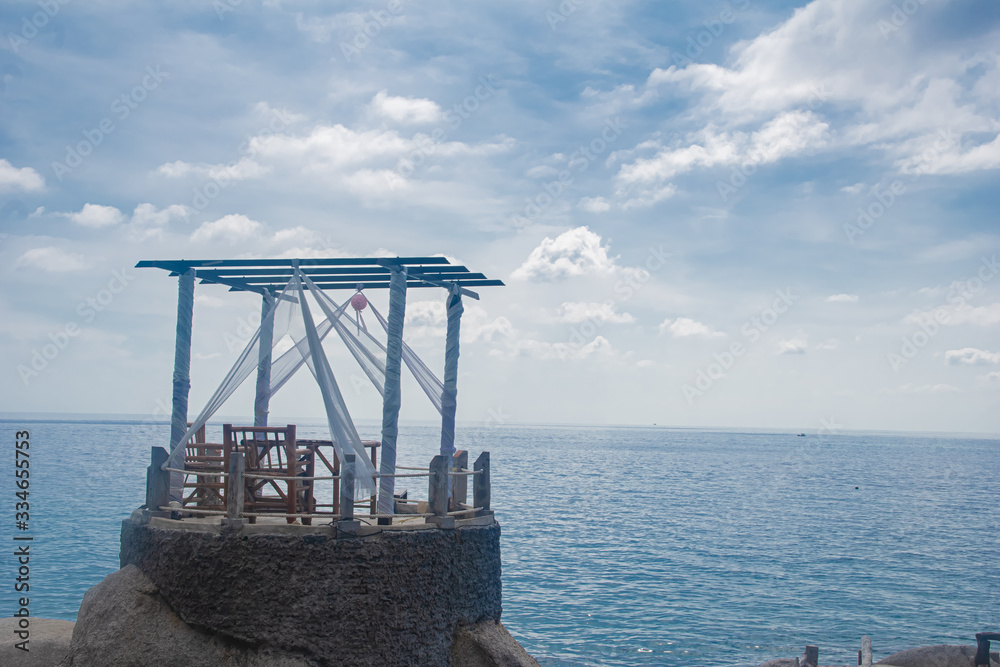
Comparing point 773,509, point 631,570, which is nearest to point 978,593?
point 631,570

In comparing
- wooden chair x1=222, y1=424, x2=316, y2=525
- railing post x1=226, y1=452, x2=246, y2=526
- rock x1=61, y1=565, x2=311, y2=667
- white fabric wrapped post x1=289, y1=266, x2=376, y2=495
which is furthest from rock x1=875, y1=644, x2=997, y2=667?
railing post x1=226, y1=452, x2=246, y2=526

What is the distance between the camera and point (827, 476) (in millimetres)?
88188

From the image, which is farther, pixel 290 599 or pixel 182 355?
pixel 182 355

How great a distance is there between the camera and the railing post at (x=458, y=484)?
1291 centimetres

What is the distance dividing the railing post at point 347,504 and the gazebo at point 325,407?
0.06 ft

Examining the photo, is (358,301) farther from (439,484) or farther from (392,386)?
(439,484)

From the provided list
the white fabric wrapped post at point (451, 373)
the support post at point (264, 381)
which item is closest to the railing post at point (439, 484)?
the white fabric wrapped post at point (451, 373)

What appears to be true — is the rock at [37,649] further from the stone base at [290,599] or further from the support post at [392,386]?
the support post at [392,386]

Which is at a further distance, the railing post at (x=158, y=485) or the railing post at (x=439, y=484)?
the railing post at (x=158, y=485)

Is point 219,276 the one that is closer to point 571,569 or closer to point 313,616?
point 313,616

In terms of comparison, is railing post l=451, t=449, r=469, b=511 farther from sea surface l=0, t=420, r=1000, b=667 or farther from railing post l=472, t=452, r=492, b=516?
sea surface l=0, t=420, r=1000, b=667

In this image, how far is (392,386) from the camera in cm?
1266

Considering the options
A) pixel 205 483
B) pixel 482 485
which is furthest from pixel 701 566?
pixel 205 483

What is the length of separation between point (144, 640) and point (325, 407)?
4.05 m
